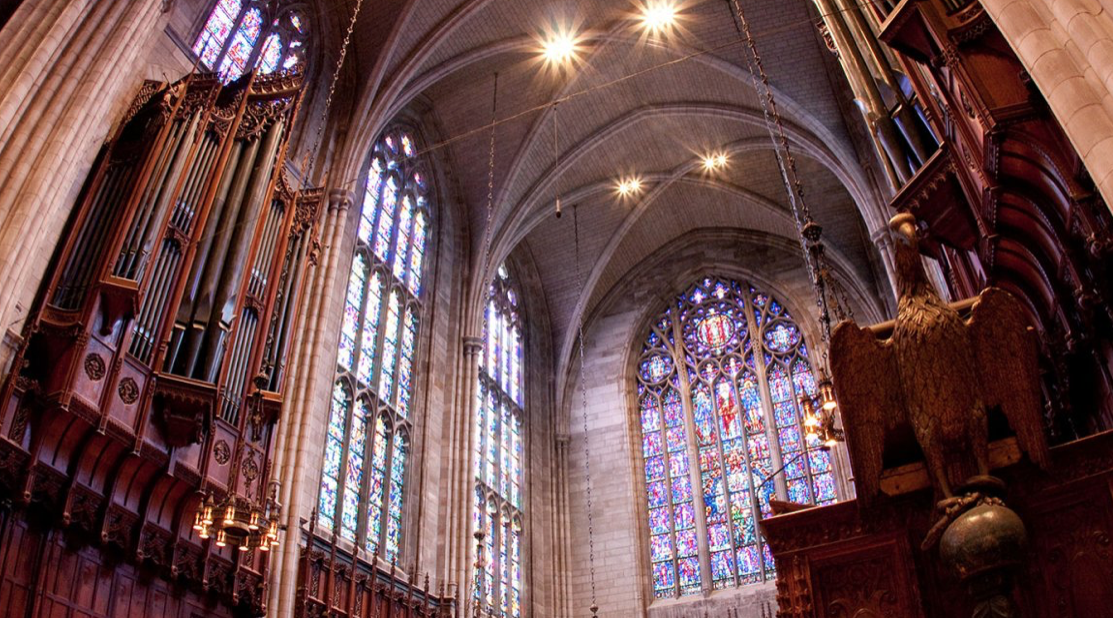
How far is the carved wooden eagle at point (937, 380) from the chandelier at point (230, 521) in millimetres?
5947

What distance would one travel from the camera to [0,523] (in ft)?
23.2

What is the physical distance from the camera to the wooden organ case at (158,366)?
7.60 meters

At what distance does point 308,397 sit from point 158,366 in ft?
11.5

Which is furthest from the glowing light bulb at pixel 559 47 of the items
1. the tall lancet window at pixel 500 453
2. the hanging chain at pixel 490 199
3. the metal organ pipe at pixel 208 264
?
the metal organ pipe at pixel 208 264

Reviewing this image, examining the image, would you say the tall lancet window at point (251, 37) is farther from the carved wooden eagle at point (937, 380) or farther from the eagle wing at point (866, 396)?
the carved wooden eagle at point (937, 380)

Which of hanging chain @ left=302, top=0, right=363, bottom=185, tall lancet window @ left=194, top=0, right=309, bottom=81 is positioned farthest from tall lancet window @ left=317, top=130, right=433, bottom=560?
tall lancet window @ left=194, top=0, right=309, bottom=81

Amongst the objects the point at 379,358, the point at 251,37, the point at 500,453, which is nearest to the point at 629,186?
the point at 500,453

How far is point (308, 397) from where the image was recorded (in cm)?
1205

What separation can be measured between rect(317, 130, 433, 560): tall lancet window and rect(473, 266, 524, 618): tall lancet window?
207 centimetres

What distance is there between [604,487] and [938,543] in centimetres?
1623

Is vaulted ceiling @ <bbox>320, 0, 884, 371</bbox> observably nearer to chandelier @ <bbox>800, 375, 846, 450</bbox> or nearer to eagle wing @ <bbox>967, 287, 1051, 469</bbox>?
chandelier @ <bbox>800, 375, 846, 450</bbox>

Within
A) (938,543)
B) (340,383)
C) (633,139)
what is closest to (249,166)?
(340,383)

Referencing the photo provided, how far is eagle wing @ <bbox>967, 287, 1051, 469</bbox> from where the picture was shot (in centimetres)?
494

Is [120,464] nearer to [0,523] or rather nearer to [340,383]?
[0,523]
